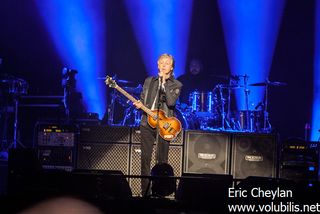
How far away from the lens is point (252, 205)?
349 centimetres

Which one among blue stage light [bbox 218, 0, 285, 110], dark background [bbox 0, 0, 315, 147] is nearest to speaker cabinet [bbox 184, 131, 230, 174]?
blue stage light [bbox 218, 0, 285, 110]

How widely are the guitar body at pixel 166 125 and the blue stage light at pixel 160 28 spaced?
19.7 ft

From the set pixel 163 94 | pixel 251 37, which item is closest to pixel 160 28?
pixel 251 37

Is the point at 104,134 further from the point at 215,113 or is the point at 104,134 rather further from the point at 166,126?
the point at 215,113

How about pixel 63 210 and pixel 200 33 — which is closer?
pixel 63 210

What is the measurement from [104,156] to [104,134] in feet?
1.22

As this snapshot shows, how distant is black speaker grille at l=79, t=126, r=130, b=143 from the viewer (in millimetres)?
7527

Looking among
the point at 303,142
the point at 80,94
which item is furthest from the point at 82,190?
the point at 80,94

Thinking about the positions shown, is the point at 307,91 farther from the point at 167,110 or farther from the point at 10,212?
the point at 10,212

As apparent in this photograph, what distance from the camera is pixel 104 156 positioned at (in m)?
7.51

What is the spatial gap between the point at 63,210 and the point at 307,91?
9.20 metres

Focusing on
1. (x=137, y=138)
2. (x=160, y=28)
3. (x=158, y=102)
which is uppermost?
(x=160, y=28)

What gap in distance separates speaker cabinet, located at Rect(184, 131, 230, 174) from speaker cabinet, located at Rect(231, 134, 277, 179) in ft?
0.49

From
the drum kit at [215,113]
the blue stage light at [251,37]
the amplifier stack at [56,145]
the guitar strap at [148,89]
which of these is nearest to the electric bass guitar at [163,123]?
the guitar strap at [148,89]
